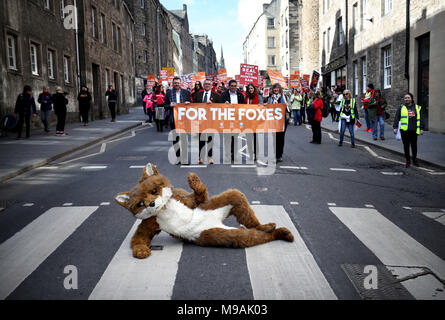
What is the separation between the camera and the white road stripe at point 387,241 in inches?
169

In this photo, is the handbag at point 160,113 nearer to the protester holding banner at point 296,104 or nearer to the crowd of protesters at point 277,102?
the crowd of protesters at point 277,102

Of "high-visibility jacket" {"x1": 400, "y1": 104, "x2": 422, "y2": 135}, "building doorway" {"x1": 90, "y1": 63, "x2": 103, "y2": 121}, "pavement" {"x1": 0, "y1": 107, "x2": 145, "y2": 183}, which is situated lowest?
"pavement" {"x1": 0, "y1": 107, "x2": 145, "y2": 183}

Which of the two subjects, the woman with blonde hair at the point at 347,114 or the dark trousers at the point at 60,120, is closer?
the woman with blonde hair at the point at 347,114

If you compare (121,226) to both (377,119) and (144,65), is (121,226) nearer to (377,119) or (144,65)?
(377,119)

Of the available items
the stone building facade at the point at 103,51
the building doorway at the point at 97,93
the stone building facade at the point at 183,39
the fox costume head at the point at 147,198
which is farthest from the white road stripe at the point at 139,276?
the stone building facade at the point at 183,39

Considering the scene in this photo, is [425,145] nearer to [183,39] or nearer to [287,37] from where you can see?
[287,37]

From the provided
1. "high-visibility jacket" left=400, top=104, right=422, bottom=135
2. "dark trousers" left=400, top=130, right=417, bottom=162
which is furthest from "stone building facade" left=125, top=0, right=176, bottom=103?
"dark trousers" left=400, top=130, right=417, bottom=162

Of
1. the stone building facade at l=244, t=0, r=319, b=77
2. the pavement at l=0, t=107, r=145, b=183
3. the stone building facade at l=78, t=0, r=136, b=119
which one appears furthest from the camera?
the stone building facade at l=244, t=0, r=319, b=77

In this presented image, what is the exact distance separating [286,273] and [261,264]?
0.31 metres

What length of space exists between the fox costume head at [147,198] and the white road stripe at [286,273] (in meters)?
1.05

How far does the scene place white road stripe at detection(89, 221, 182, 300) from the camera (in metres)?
3.55

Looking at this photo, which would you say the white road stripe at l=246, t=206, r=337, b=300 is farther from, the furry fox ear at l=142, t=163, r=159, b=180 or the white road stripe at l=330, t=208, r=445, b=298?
the furry fox ear at l=142, t=163, r=159, b=180

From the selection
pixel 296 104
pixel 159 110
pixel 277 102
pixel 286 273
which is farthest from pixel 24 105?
pixel 286 273

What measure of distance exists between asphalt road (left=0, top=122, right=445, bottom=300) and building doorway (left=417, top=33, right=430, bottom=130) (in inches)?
408
